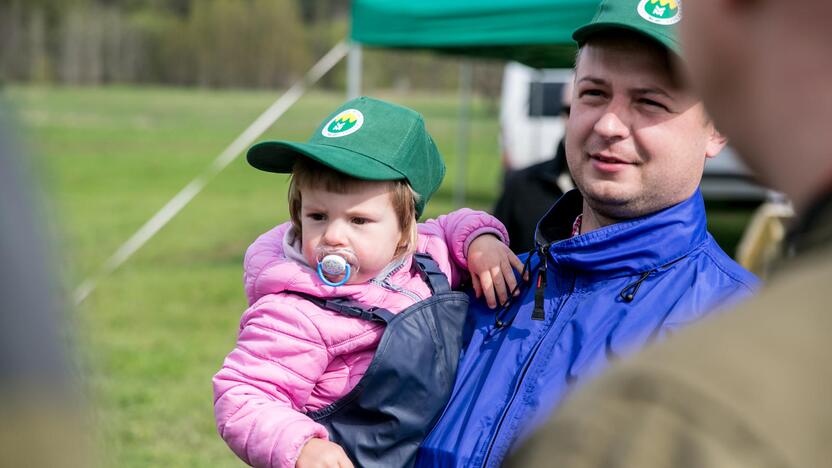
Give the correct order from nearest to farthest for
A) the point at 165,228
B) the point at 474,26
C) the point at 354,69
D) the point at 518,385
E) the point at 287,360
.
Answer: the point at 518,385
the point at 287,360
the point at 474,26
the point at 354,69
the point at 165,228

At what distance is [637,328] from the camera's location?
5.70ft

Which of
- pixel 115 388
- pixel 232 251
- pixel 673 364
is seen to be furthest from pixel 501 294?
pixel 232 251

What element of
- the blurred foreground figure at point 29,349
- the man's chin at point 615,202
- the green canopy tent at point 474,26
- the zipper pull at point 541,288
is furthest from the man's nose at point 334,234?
the green canopy tent at point 474,26

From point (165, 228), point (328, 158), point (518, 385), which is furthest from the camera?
point (165, 228)

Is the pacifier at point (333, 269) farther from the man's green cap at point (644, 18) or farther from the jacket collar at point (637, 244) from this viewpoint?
the man's green cap at point (644, 18)

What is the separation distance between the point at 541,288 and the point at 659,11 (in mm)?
586

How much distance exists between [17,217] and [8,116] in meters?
0.05

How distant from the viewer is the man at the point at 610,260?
175cm

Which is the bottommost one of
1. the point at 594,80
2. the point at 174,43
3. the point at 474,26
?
the point at 174,43

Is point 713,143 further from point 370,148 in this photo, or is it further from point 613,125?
point 370,148

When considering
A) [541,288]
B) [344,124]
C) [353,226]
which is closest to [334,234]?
[353,226]

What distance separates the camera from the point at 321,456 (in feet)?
5.96

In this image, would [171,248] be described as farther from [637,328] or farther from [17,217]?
[17,217]

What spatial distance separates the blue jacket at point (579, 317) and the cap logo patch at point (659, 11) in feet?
1.16
